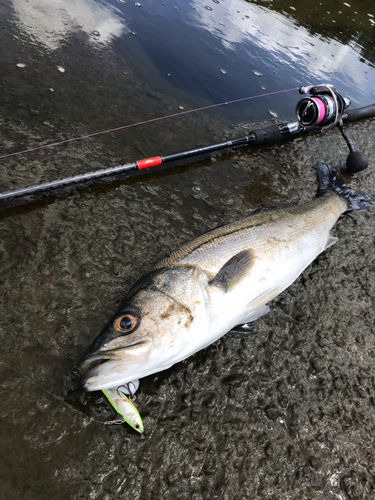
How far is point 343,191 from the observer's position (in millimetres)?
3564

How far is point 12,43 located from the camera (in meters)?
4.06

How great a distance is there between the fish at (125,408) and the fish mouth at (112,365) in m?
0.12

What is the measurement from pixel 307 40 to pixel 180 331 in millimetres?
8706

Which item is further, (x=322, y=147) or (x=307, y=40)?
(x=307, y=40)

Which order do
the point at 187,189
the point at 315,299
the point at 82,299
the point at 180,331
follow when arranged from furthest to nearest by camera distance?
the point at 187,189, the point at 315,299, the point at 82,299, the point at 180,331

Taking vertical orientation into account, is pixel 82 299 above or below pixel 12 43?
below

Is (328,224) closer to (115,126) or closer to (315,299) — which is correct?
(315,299)

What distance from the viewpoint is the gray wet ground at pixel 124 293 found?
1.86m

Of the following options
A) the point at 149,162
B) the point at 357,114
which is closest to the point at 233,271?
the point at 149,162

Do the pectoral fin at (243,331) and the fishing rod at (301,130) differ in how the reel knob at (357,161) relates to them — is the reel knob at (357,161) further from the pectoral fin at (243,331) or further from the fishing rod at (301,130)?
the pectoral fin at (243,331)

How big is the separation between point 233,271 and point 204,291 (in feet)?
0.97

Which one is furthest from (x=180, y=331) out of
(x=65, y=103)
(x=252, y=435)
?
(x=65, y=103)

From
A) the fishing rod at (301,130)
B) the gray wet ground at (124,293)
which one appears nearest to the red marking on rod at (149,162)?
the fishing rod at (301,130)

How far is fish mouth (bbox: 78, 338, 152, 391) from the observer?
174 cm
